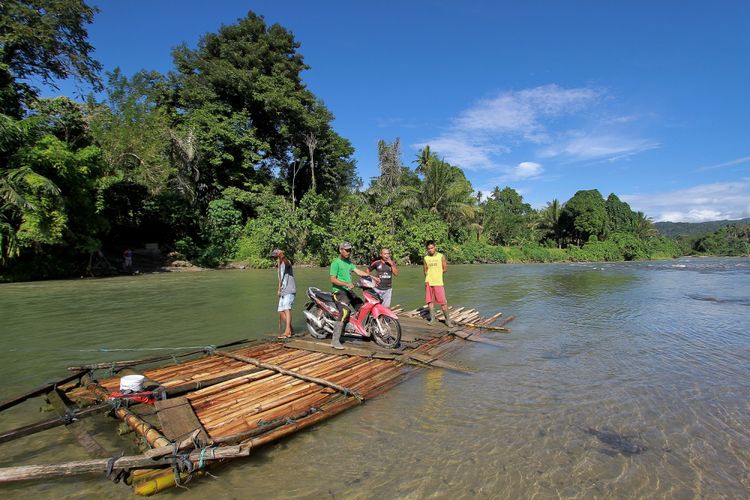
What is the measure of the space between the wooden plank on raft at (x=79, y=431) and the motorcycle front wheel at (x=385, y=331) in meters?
3.97

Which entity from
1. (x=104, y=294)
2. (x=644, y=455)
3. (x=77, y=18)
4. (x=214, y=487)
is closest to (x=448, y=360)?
(x=644, y=455)

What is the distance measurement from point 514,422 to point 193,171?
93.4 feet

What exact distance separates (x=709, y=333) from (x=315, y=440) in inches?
→ 345

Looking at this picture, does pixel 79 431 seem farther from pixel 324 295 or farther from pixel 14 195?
pixel 14 195

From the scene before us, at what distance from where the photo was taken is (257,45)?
31.9 meters

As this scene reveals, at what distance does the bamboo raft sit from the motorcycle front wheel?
19cm

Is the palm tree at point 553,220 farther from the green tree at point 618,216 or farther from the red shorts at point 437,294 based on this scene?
the red shorts at point 437,294

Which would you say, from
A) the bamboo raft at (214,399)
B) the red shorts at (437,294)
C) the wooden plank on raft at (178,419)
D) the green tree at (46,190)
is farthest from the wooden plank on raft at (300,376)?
the green tree at (46,190)

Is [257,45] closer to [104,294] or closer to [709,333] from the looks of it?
[104,294]

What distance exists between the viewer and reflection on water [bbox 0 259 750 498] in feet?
10.2

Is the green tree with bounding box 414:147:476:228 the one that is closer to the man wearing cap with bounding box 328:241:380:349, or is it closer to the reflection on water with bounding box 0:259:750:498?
the reflection on water with bounding box 0:259:750:498

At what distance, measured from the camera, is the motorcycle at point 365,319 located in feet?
21.5

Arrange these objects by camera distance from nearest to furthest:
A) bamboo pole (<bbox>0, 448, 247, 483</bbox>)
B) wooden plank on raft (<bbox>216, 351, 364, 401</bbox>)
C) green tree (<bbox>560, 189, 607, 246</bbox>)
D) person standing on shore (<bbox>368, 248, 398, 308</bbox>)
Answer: bamboo pole (<bbox>0, 448, 247, 483</bbox>)
wooden plank on raft (<bbox>216, 351, 364, 401</bbox>)
person standing on shore (<bbox>368, 248, 398, 308</bbox>)
green tree (<bbox>560, 189, 607, 246</bbox>)

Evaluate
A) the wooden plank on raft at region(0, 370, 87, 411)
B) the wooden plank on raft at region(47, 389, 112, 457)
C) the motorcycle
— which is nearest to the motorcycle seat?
the motorcycle
